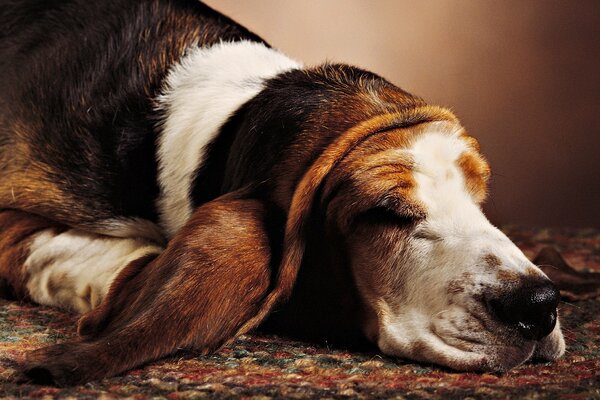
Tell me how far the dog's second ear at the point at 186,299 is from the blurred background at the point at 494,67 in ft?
6.46

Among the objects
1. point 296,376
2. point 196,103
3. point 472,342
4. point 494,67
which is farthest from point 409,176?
point 494,67

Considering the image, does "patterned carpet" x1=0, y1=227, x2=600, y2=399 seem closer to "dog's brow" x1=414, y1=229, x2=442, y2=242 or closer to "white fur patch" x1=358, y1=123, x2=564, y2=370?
"white fur patch" x1=358, y1=123, x2=564, y2=370

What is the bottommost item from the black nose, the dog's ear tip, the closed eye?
the dog's ear tip

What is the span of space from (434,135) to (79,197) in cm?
84

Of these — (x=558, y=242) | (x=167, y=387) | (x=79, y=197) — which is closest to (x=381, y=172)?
(x=167, y=387)

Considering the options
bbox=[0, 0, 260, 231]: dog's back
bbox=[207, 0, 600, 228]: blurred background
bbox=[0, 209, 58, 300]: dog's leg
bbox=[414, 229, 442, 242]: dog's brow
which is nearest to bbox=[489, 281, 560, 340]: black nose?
bbox=[414, 229, 442, 242]: dog's brow

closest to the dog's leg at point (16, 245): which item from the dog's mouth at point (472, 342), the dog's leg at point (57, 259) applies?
the dog's leg at point (57, 259)

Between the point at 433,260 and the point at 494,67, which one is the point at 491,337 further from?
the point at 494,67

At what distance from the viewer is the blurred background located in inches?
149

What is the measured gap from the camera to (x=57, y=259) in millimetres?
2320

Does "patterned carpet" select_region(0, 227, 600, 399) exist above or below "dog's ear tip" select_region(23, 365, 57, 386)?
above

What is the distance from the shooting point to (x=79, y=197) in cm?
231

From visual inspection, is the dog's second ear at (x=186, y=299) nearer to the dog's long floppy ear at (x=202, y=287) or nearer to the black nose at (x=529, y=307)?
the dog's long floppy ear at (x=202, y=287)

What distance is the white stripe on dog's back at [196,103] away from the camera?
2.20 m
